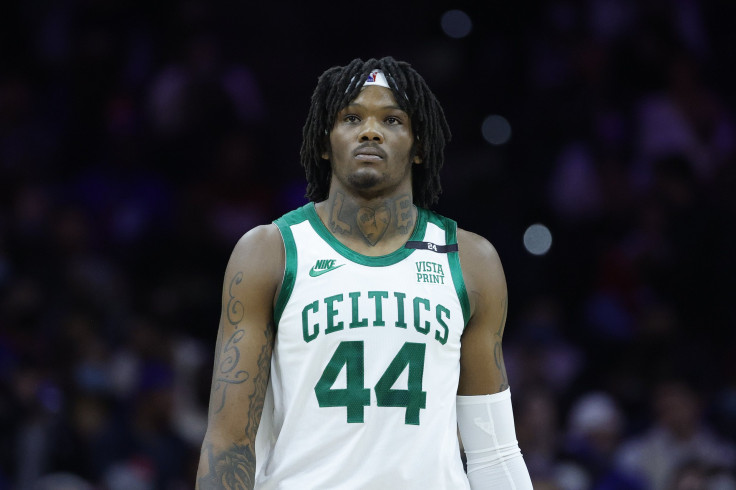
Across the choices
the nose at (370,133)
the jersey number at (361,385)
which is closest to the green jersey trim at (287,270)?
the jersey number at (361,385)

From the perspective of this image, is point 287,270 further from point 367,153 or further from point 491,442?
point 491,442

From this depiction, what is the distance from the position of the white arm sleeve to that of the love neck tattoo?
580 mm

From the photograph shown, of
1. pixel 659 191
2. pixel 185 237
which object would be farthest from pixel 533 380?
pixel 185 237

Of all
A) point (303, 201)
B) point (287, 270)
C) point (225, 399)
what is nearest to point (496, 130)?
point (303, 201)

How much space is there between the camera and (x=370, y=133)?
11.5 feet

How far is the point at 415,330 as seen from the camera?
11.1 ft

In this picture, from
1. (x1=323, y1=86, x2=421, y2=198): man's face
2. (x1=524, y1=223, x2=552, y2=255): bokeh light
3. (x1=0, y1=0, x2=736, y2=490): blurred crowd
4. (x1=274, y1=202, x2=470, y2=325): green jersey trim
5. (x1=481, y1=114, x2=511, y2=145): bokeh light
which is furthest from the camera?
(x1=481, y1=114, x2=511, y2=145): bokeh light

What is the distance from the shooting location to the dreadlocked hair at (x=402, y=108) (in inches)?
141

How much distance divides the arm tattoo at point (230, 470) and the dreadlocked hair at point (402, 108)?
3.11ft

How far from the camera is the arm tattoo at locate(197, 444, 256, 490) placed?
10.5ft

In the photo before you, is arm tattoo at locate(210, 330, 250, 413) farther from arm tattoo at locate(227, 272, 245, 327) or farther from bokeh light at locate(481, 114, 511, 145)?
bokeh light at locate(481, 114, 511, 145)

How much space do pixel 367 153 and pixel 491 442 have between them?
1.00 metres

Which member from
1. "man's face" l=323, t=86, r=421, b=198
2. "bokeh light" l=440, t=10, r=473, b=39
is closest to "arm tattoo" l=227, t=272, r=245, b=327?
"man's face" l=323, t=86, r=421, b=198

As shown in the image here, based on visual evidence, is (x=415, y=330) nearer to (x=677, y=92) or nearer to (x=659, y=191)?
(x=659, y=191)
